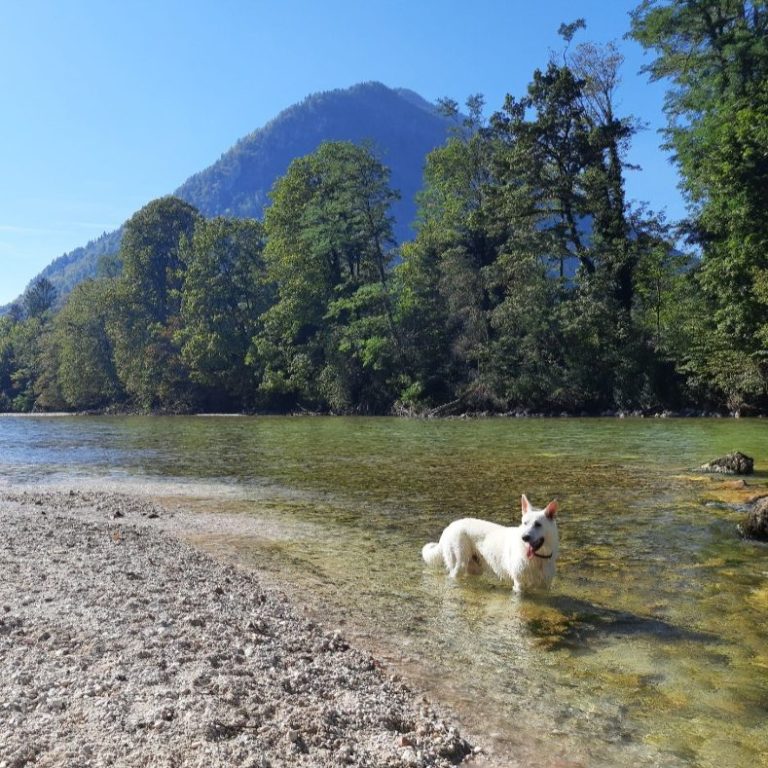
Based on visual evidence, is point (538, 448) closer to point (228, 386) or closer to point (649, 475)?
point (649, 475)

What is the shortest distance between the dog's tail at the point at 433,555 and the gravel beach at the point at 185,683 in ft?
6.82

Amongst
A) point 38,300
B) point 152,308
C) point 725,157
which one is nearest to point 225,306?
point 152,308

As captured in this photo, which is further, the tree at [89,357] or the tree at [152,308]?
the tree at [89,357]

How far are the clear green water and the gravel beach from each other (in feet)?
1.86

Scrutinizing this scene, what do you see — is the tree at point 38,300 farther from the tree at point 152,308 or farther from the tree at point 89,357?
the tree at point 152,308

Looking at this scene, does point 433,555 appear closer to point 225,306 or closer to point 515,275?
point 515,275

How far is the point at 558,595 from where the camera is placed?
22.9ft

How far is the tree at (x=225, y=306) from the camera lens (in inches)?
2504

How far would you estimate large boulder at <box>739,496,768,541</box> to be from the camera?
905 cm

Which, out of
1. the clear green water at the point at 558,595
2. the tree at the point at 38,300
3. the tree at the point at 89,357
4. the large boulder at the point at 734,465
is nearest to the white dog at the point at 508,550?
the clear green water at the point at 558,595

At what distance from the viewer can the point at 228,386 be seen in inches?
2532

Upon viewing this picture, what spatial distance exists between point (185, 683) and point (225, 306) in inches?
2539

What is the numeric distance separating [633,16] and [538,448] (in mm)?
32261

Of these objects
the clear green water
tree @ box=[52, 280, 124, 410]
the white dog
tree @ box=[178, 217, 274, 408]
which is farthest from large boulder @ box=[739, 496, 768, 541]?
tree @ box=[52, 280, 124, 410]
